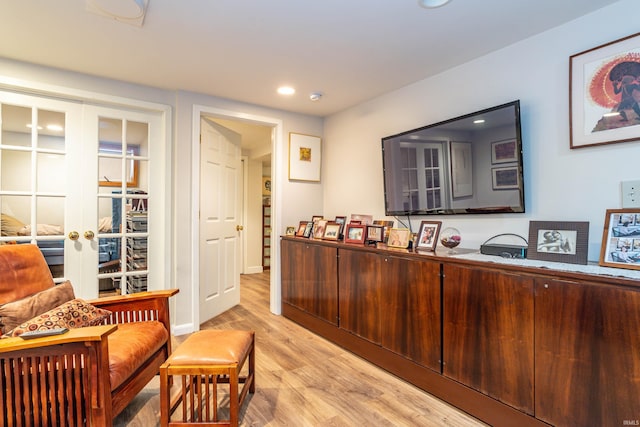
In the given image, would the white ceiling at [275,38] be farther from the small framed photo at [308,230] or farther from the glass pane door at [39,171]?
the small framed photo at [308,230]

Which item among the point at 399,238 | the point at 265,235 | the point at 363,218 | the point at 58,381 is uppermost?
the point at 363,218

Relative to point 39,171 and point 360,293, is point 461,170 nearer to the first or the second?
point 360,293

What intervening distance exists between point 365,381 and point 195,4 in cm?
256

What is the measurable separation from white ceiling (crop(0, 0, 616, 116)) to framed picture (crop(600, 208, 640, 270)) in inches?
45.1

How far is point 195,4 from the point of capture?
1694 millimetres

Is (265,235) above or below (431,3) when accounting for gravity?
below

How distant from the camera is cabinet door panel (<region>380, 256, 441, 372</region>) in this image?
1.94m

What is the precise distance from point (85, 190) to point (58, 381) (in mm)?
1859

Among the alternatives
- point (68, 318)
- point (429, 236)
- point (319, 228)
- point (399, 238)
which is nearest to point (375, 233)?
point (399, 238)

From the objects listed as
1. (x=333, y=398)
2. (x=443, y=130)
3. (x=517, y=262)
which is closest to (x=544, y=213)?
(x=517, y=262)

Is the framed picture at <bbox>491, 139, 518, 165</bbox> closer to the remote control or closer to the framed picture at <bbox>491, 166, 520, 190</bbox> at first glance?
the framed picture at <bbox>491, 166, 520, 190</bbox>

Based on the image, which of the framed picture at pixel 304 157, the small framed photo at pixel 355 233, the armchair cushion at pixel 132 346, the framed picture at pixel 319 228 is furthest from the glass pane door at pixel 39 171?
the small framed photo at pixel 355 233

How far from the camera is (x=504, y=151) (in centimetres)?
199

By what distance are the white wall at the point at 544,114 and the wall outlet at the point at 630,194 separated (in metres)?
0.03
